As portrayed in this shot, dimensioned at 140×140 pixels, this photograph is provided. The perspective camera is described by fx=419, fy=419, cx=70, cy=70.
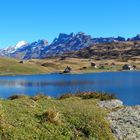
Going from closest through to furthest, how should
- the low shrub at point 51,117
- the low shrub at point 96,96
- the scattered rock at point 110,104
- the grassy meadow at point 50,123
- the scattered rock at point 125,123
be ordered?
the grassy meadow at point 50,123
the low shrub at point 51,117
the scattered rock at point 125,123
the scattered rock at point 110,104
the low shrub at point 96,96

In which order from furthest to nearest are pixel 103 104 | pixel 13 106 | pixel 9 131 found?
pixel 103 104 → pixel 13 106 → pixel 9 131

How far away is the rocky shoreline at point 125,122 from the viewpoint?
2380cm

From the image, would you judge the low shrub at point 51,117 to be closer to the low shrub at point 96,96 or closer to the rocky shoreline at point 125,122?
the rocky shoreline at point 125,122

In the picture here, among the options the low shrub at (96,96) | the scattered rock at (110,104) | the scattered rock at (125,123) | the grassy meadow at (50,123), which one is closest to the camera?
the grassy meadow at (50,123)

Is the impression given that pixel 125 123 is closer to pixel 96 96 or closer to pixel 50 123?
pixel 50 123

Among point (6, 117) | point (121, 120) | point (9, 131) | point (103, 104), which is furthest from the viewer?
point (103, 104)

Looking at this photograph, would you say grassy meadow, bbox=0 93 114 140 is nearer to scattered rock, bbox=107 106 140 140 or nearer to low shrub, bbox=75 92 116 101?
scattered rock, bbox=107 106 140 140

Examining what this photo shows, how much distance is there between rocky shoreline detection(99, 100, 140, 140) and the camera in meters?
23.8

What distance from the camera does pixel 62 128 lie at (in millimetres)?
21938

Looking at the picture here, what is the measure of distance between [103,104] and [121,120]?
714 cm

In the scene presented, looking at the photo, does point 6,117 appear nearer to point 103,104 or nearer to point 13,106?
point 13,106

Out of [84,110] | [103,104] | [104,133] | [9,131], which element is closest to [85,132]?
[104,133]

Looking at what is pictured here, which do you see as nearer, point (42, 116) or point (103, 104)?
point (42, 116)

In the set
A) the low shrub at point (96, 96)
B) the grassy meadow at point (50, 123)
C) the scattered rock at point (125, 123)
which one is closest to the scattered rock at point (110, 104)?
the low shrub at point (96, 96)
